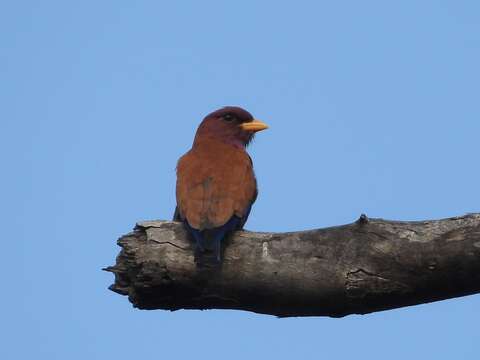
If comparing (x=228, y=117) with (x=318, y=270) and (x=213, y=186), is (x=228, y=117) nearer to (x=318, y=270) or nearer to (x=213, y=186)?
(x=213, y=186)

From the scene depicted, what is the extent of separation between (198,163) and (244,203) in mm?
697

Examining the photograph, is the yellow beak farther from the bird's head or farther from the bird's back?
the bird's back

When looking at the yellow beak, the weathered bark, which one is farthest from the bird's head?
the weathered bark

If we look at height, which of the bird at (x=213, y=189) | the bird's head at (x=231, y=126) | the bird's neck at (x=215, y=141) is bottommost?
the bird at (x=213, y=189)

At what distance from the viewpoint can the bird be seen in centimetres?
438

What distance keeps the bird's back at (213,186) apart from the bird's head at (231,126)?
79cm

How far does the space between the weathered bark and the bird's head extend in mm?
3145

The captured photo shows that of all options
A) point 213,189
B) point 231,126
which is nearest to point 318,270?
point 213,189

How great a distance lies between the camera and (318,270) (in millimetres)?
3590

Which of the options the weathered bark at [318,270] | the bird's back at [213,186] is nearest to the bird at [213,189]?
the bird's back at [213,186]

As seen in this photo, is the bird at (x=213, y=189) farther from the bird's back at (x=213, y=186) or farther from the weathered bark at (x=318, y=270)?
the weathered bark at (x=318, y=270)

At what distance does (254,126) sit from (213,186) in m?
2.18

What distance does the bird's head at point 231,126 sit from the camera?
Answer: 703 centimetres

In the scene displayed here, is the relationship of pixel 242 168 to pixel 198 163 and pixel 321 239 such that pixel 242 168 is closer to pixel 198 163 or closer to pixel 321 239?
pixel 198 163
